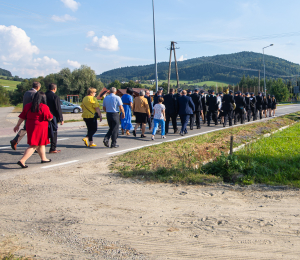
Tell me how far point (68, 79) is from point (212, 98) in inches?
2381

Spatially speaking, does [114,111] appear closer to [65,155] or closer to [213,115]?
[65,155]

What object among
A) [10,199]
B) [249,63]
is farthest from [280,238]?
[249,63]

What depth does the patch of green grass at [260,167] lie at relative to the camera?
5.55 m

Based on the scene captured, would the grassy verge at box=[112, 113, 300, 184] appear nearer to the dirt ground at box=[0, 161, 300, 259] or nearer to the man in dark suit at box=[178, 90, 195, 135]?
the dirt ground at box=[0, 161, 300, 259]

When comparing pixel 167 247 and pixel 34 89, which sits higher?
pixel 34 89

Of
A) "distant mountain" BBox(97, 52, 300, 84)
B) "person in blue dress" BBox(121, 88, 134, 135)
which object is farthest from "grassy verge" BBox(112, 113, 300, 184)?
"distant mountain" BBox(97, 52, 300, 84)

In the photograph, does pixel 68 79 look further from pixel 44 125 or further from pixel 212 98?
pixel 44 125

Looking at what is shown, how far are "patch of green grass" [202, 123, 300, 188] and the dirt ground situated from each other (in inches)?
17.1

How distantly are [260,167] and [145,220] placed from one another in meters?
3.37

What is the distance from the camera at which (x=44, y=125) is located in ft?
21.2

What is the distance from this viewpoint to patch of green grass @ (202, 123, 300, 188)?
5.55 meters

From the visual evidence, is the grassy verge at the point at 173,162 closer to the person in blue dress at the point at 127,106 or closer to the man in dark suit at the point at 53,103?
the man in dark suit at the point at 53,103

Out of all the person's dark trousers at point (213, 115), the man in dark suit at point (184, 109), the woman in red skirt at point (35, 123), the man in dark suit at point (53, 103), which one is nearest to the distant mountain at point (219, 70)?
the person's dark trousers at point (213, 115)

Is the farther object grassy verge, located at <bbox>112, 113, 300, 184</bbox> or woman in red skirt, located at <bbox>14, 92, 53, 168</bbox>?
woman in red skirt, located at <bbox>14, 92, 53, 168</bbox>
